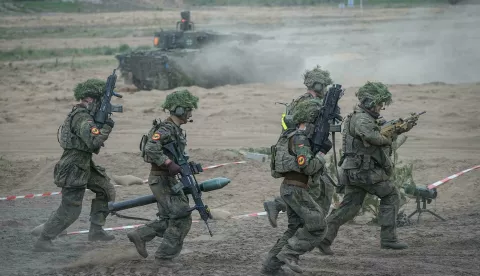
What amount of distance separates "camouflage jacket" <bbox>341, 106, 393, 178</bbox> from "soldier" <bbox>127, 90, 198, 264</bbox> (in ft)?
5.17

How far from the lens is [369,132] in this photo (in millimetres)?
8164

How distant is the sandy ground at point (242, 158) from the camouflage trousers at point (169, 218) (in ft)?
0.69

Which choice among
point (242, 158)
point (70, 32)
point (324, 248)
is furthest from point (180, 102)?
point (70, 32)

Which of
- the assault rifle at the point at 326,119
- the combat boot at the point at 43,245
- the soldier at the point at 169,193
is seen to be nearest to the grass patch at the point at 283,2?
the assault rifle at the point at 326,119

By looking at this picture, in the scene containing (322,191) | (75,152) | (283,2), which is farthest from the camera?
(283,2)

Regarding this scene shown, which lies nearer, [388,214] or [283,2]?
[388,214]

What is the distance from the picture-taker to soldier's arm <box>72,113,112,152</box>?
28.5 feet

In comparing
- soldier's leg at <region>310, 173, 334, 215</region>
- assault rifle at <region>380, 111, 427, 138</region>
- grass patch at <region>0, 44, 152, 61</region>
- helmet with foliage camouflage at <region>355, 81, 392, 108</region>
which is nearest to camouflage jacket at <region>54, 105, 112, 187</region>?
soldier's leg at <region>310, 173, 334, 215</region>

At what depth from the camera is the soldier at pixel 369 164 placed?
827cm

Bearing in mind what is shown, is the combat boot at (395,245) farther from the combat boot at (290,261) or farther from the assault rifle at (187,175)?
the assault rifle at (187,175)

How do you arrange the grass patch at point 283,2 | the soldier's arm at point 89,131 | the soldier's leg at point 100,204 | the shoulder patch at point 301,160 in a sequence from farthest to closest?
1. the grass patch at point 283,2
2. the soldier's leg at point 100,204
3. the soldier's arm at point 89,131
4. the shoulder patch at point 301,160

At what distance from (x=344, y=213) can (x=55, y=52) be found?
95.4 feet

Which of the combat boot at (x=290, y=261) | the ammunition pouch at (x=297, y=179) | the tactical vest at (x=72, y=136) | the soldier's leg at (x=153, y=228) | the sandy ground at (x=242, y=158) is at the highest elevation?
the tactical vest at (x=72, y=136)

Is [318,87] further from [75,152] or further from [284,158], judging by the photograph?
[75,152]
